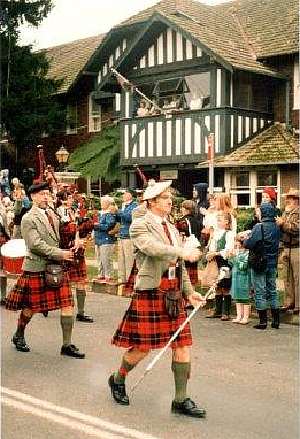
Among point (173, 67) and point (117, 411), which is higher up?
point (173, 67)

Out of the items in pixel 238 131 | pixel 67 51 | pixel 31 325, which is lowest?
pixel 31 325

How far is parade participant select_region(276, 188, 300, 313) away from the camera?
392 inches

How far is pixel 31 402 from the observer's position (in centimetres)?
595

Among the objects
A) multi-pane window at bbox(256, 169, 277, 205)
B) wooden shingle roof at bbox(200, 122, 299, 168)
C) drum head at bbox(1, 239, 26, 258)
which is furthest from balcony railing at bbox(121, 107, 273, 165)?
drum head at bbox(1, 239, 26, 258)

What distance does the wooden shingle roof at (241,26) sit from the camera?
22.0 meters

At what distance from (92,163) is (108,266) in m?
13.4

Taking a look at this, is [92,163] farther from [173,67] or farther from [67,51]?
[67,51]

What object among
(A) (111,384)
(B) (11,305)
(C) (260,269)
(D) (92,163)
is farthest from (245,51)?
(A) (111,384)

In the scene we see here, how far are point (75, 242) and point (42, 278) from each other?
3.30 ft

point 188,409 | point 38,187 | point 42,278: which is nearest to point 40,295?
point 42,278

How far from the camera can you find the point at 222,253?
1004cm

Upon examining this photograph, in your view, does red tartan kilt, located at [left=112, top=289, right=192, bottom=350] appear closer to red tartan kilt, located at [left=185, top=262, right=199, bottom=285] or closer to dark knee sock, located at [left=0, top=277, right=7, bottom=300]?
red tartan kilt, located at [left=185, top=262, right=199, bottom=285]

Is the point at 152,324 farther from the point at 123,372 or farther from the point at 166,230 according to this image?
the point at 166,230

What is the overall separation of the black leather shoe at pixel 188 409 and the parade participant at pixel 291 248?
4.52m
